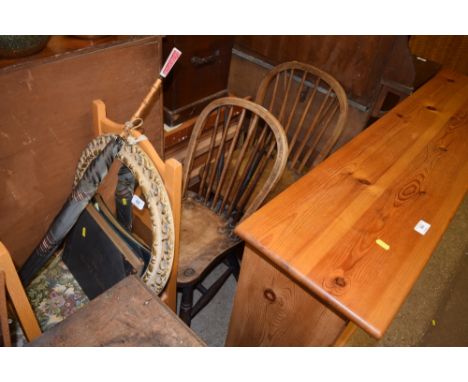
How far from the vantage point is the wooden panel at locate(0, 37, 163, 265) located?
1017 mm

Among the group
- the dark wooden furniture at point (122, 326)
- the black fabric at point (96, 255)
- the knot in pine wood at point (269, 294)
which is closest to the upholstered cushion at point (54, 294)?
the black fabric at point (96, 255)

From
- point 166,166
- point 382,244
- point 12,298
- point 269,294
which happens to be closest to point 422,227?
point 382,244

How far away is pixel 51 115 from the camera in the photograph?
1.10m

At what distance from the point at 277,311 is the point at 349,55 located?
1231 millimetres

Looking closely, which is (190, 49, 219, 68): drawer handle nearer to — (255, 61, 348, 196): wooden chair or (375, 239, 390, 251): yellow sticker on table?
(255, 61, 348, 196): wooden chair

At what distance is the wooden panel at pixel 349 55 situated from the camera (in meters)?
1.69

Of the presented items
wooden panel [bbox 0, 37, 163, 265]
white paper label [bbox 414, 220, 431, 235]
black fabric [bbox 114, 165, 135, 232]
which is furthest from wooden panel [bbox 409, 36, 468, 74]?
black fabric [bbox 114, 165, 135, 232]

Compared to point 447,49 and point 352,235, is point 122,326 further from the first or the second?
point 447,49

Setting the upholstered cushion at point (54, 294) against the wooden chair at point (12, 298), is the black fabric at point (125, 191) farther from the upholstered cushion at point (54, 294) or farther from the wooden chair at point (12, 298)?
the wooden chair at point (12, 298)

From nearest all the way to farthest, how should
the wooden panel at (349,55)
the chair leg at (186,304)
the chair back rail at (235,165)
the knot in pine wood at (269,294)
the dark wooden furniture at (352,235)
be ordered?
the dark wooden furniture at (352,235)
the knot in pine wood at (269,294)
the chair back rail at (235,165)
the chair leg at (186,304)
the wooden panel at (349,55)

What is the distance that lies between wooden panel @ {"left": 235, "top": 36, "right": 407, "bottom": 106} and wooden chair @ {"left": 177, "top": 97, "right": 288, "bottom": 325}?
0.53m

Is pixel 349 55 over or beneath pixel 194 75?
over

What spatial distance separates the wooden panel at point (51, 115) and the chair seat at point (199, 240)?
0.46 metres

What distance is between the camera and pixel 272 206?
1.02m
